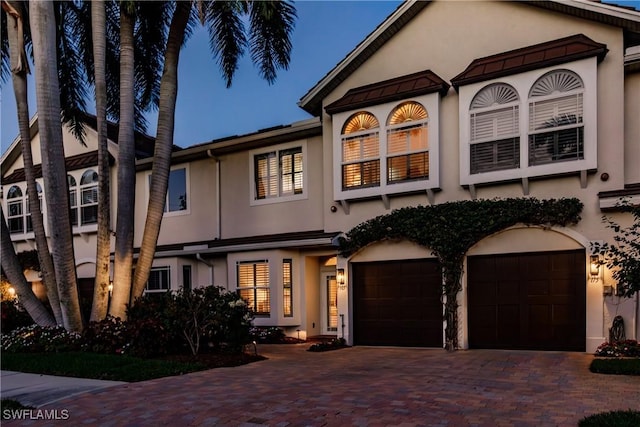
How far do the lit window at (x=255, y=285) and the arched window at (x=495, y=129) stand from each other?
257 inches

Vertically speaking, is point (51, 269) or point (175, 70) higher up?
point (175, 70)

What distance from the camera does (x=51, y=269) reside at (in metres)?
12.5

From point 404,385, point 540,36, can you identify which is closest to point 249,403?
point 404,385

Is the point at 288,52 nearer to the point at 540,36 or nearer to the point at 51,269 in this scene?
the point at 540,36

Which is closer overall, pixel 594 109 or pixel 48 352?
pixel 594 109

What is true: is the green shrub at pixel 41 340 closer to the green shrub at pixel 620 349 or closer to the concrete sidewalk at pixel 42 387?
the concrete sidewalk at pixel 42 387

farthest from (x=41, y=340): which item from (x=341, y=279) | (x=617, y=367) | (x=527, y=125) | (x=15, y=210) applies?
(x=527, y=125)

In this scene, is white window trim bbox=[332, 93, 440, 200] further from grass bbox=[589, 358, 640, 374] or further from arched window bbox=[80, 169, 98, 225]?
arched window bbox=[80, 169, 98, 225]

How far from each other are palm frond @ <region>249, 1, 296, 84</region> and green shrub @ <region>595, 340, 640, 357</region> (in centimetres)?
1012

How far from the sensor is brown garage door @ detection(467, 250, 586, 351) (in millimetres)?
10516

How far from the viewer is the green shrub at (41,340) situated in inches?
444

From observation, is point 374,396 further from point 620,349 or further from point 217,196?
point 217,196

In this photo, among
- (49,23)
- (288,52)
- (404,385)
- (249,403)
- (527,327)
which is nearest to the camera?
(249,403)

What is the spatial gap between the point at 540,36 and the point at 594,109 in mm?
2175
